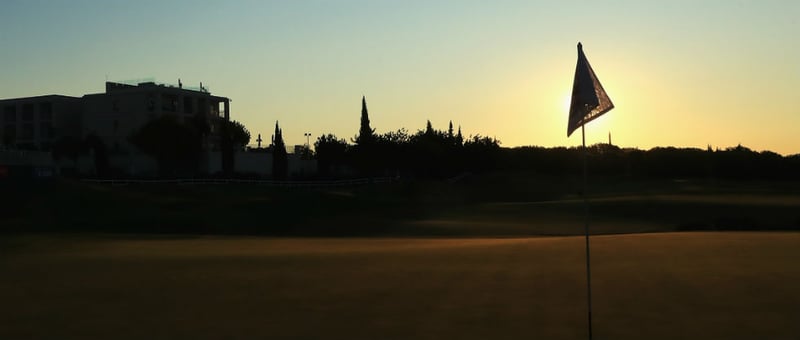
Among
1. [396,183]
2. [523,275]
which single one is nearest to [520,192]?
Result: [396,183]

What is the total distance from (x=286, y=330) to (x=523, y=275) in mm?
7242

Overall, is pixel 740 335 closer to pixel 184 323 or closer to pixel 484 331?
pixel 484 331

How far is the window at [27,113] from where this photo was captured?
118844mm

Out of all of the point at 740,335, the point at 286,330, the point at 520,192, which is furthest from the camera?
the point at 520,192

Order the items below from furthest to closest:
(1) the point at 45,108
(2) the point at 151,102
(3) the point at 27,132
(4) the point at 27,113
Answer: (4) the point at 27,113, (3) the point at 27,132, (1) the point at 45,108, (2) the point at 151,102

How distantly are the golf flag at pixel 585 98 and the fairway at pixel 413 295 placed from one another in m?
3.49

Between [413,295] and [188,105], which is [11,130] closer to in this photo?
[188,105]

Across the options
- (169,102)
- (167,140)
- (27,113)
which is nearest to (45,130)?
(27,113)

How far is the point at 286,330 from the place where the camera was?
A: 1248 centimetres

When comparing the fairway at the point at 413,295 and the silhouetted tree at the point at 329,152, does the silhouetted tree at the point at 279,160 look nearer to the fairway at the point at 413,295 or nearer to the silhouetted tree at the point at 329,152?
the silhouetted tree at the point at 329,152

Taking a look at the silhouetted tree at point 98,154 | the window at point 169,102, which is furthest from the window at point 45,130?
the window at point 169,102

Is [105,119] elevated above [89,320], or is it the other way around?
[105,119]

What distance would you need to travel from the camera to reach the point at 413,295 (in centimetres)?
1541

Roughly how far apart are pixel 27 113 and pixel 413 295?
4750 inches
